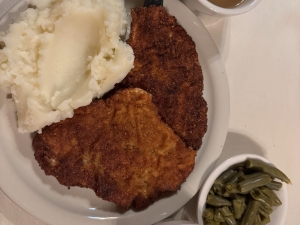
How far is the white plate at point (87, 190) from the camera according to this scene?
2010mm

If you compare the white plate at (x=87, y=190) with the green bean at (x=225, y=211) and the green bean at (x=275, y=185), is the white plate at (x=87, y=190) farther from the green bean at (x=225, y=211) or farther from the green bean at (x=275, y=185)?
the green bean at (x=275, y=185)

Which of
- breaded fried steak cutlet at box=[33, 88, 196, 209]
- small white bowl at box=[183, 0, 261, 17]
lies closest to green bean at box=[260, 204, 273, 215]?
breaded fried steak cutlet at box=[33, 88, 196, 209]

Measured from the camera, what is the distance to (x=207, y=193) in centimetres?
209

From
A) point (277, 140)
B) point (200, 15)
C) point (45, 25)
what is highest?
point (45, 25)

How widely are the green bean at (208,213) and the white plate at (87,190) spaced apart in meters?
0.14

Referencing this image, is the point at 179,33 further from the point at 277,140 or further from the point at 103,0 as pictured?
the point at 277,140

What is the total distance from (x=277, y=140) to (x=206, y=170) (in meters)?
0.70

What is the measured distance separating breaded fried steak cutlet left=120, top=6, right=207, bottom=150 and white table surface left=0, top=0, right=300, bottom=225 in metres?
0.39

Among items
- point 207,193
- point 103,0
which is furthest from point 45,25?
point 207,193

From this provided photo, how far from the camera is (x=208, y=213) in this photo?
2059 mm

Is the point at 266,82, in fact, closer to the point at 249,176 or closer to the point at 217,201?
the point at 249,176

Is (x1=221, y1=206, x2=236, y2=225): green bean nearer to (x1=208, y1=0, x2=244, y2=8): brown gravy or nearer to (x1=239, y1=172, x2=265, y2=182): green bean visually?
(x1=239, y1=172, x2=265, y2=182): green bean

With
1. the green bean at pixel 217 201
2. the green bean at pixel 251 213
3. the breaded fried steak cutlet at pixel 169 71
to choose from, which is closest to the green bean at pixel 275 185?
the green bean at pixel 251 213

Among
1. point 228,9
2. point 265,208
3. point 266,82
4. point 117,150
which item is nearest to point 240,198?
point 265,208
